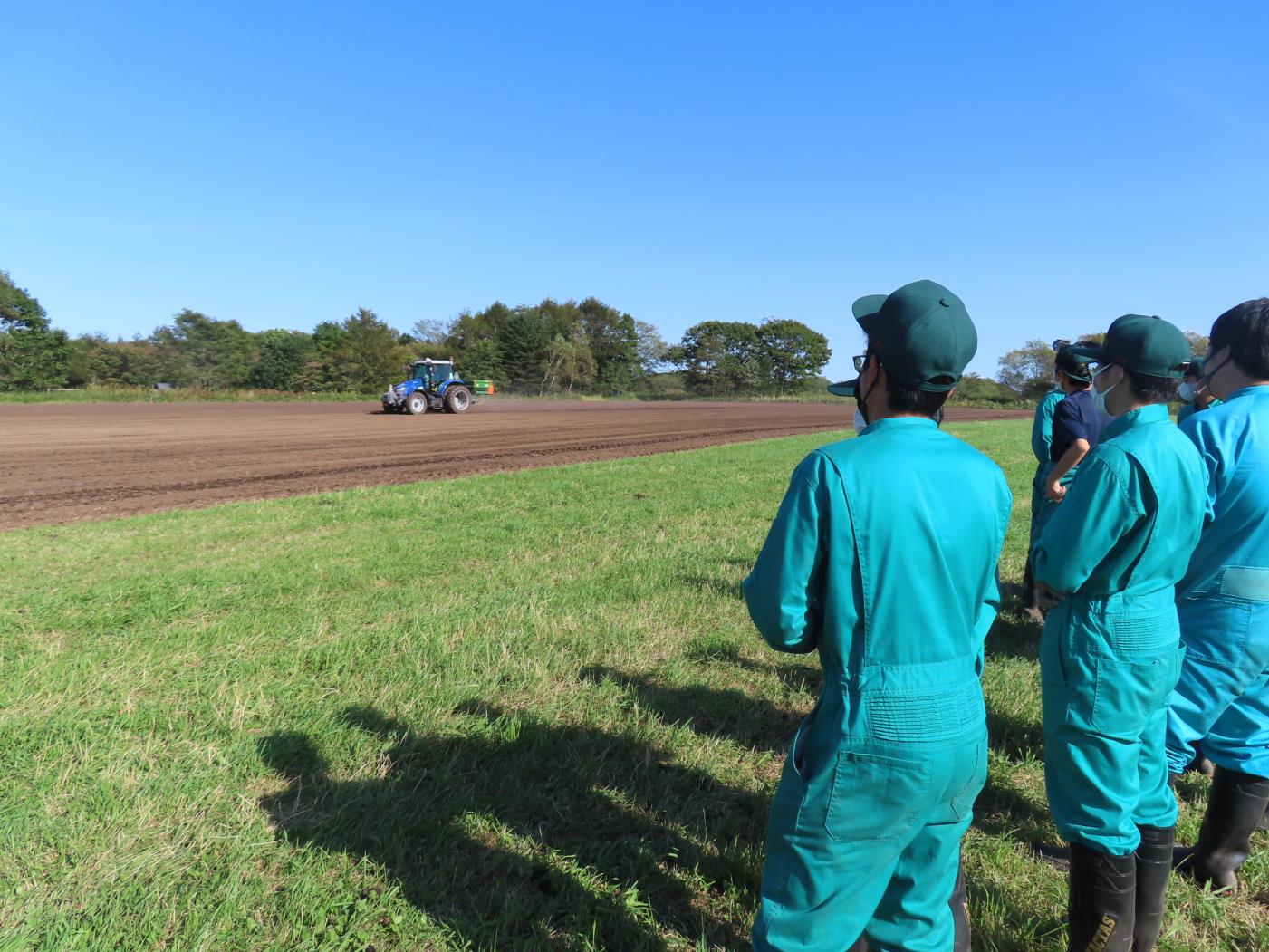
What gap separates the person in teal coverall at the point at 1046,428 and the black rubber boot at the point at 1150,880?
244 cm

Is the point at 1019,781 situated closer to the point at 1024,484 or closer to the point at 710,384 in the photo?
the point at 1024,484

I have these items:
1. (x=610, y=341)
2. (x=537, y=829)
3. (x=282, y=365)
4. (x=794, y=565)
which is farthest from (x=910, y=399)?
(x=610, y=341)

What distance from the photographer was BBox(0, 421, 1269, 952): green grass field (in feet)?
7.72

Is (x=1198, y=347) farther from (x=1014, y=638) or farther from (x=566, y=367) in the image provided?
(x=566, y=367)

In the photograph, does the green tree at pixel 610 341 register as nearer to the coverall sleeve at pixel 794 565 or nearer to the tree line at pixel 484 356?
the tree line at pixel 484 356

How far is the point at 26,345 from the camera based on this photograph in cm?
4828

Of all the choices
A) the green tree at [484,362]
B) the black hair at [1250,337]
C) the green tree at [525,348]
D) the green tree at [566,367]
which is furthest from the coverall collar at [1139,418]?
the green tree at [525,348]

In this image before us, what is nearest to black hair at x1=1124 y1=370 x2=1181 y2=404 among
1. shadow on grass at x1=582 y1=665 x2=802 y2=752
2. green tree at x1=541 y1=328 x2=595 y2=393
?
shadow on grass at x1=582 y1=665 x2=802 y2=752

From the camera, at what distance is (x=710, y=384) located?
3339 inches

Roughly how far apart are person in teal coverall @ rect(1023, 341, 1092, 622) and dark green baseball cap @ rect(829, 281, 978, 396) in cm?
341

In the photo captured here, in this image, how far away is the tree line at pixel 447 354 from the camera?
165 ft

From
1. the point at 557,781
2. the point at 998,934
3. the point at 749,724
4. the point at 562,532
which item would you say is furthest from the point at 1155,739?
the point at 562,532

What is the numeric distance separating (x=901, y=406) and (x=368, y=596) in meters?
4.95

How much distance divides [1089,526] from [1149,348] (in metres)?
0.65
